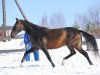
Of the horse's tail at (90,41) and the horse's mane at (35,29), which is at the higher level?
the horse's mane at (35,29)

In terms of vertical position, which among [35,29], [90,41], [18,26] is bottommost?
[90,41]

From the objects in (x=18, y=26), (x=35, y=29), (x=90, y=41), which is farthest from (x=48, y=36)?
(x=90, y=41)

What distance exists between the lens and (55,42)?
1037cm

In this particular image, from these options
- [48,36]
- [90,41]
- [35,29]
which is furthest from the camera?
[90,41]

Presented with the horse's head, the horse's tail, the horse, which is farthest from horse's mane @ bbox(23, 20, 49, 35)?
the horse's tail

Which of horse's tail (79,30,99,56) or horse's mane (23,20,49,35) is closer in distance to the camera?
→ horse's mane (23,20,49,35)

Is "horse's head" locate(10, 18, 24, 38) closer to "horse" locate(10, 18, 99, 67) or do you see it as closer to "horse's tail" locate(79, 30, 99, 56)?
"horse" locate(10, 18, 99, 67)

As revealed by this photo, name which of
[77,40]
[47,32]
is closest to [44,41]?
[47,32]

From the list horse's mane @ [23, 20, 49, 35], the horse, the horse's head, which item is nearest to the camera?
the horse

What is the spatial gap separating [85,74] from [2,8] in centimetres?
2239

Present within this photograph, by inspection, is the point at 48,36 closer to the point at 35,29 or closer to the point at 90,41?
the point at 35,29

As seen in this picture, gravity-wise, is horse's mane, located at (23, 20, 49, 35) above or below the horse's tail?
above

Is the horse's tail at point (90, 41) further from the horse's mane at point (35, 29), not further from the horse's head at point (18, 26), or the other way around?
the horse's head at point (18, 26)

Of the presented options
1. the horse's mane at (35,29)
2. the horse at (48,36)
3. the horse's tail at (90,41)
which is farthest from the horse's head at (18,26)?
the horse's tail at (90,41)
